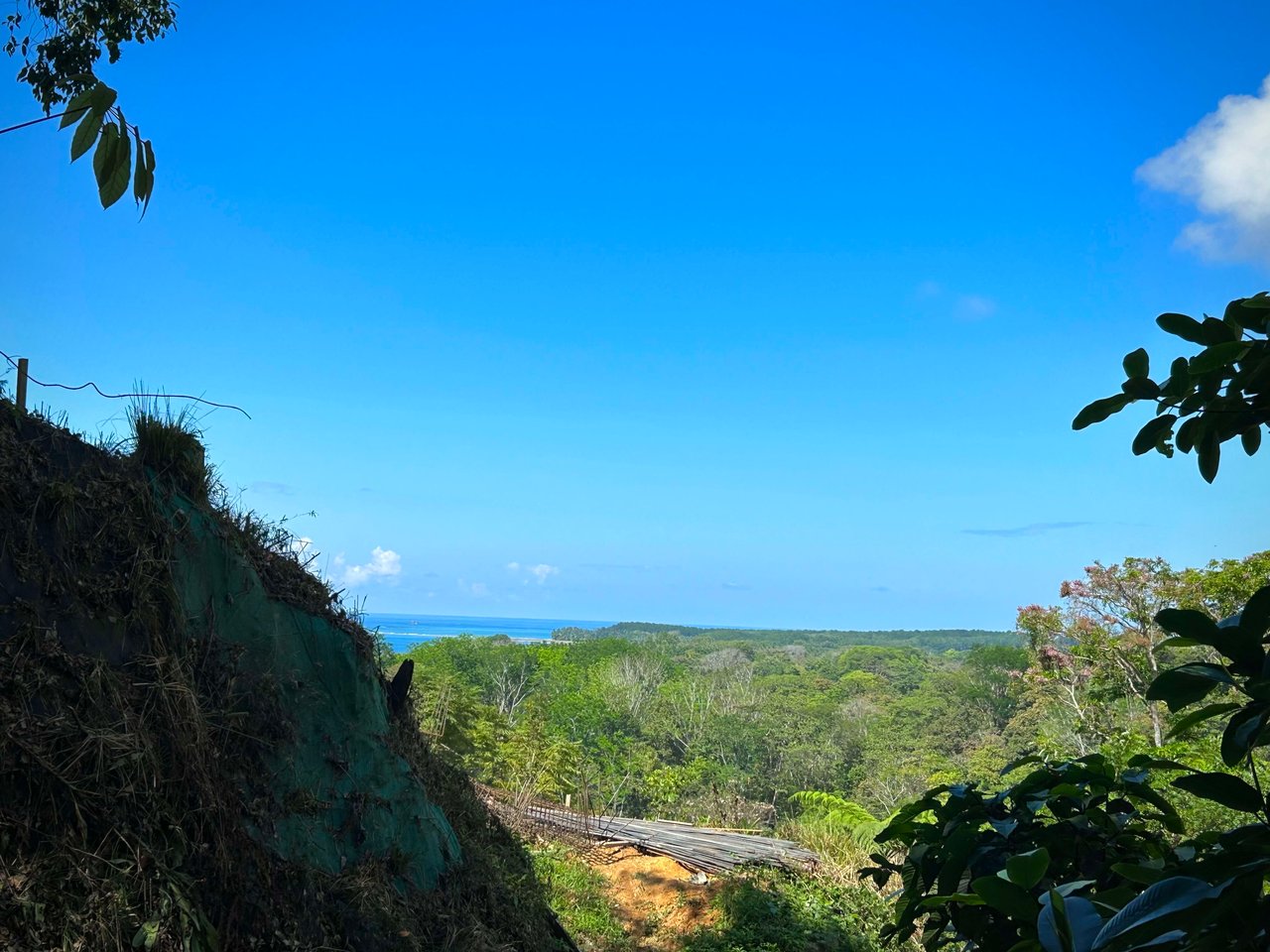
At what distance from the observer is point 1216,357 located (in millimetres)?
917

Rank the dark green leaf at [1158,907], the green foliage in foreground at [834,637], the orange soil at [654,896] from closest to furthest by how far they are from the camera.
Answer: the dark green leaf at [1158,907], the orange soil at [654,896], the green foliage in foreground at [834,637]

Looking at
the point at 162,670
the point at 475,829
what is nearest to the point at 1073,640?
the point at 475,829

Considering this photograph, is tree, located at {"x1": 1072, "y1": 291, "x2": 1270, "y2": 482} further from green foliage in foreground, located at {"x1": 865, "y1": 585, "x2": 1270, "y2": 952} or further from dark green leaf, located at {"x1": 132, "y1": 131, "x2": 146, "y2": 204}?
dark green leaf, located at {"x1": 132, "y1": 131, "x2": 146, "y2": 204}

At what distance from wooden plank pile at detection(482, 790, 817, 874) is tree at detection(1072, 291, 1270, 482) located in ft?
31.5

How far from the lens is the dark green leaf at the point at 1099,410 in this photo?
3.91 feet

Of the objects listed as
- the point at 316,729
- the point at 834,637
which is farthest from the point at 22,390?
the point at 834,637

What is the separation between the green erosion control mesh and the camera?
3.91m

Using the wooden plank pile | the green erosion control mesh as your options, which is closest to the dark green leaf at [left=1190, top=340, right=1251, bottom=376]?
the green erosion control mesh

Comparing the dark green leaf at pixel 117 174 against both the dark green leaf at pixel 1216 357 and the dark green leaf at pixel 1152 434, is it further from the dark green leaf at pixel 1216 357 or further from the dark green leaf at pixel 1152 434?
the dark green leaf at pixel 1152 434

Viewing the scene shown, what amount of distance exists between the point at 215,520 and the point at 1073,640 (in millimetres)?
14548

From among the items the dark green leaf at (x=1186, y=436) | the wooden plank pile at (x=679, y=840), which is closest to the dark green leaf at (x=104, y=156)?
the dark green leaf at (x=1186, y=436)

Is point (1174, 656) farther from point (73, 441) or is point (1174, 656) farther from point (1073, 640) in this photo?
point (73, 441)

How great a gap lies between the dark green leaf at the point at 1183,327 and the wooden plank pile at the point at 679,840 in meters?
9.72

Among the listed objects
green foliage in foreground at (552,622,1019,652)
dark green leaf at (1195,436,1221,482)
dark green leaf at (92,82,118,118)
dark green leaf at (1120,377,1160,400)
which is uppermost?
dark green leaf at (92,82,118,118)
